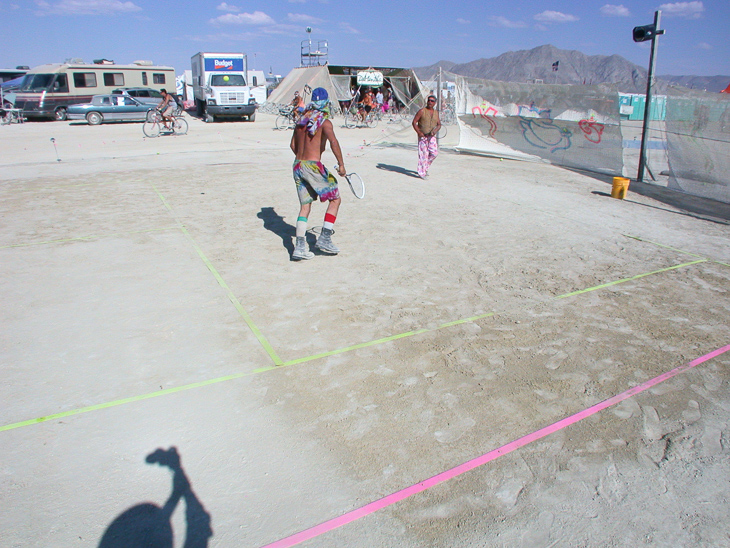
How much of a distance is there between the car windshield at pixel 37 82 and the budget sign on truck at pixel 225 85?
8.05 meters

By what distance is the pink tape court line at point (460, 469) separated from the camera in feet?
7.59

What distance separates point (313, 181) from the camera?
5.78m

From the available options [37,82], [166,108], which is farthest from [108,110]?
[166,108]

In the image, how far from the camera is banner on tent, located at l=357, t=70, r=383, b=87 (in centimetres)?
3070

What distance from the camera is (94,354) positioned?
3.79 meters

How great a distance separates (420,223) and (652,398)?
180 inches

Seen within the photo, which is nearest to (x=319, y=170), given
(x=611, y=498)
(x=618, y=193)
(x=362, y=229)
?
(x=362, y=229)

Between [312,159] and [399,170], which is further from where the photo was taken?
[399,170]

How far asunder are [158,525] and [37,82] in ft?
103

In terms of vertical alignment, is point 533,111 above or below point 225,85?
below

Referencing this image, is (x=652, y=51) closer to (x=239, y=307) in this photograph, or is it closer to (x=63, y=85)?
(x=239, y=307)

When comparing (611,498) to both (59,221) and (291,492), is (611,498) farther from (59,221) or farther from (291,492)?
(59,221)

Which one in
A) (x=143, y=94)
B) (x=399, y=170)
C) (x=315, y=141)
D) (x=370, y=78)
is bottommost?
(x=399, y=170)

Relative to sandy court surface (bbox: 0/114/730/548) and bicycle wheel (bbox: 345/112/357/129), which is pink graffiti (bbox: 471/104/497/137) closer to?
sandy court surface (bbox: 0/114/730/548)
